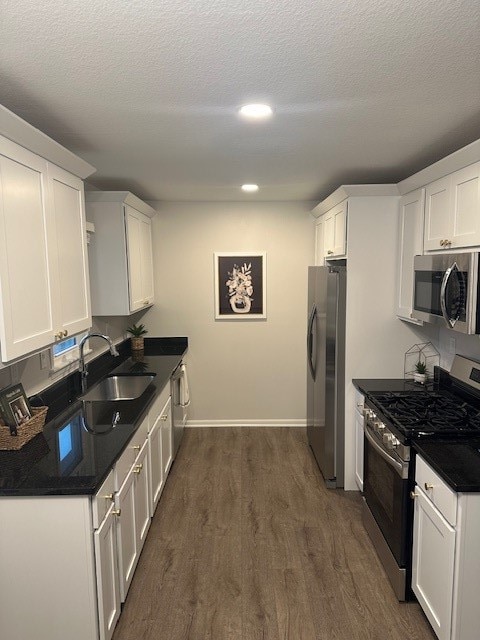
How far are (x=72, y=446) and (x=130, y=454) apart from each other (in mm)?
337

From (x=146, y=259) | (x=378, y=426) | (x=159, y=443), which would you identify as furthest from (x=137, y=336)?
(x=378, y=426)

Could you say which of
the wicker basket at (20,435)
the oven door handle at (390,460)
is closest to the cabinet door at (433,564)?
the oven door handle at (390,460)

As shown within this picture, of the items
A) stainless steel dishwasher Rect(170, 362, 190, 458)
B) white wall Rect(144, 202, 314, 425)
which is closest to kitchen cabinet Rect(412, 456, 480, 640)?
stainless steel dishwasher Rect(170, 362, 190, 458)

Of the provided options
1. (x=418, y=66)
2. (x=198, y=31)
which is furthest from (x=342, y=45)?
(x=198, y=31)

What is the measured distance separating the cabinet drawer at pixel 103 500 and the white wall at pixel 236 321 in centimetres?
286

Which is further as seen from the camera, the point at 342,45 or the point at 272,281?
the point at 272,281

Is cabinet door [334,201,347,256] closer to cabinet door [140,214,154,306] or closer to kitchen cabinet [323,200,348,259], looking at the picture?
kitchen cabinet [323,200,348,259]

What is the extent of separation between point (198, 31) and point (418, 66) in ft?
2.51

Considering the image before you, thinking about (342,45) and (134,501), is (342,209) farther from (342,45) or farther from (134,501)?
(134,501)

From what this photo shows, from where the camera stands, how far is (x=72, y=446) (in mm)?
2039

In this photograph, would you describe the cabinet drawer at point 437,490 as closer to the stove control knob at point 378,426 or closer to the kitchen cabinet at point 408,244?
the stove control knob at point 378,426

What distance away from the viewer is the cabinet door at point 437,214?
8.03 feet

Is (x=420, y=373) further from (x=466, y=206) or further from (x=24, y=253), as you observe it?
(x=24, y=253)

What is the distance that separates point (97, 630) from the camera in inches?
69.4
